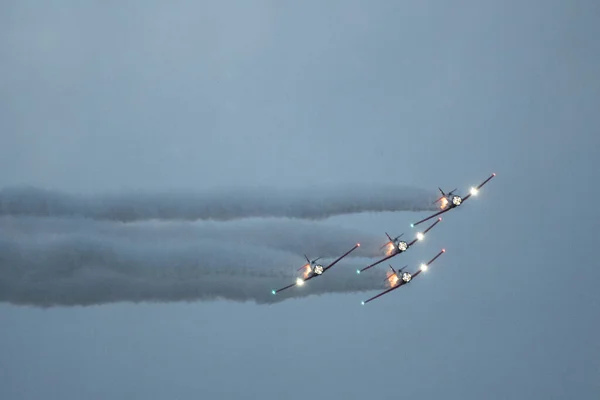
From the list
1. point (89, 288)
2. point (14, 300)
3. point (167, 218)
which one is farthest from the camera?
point (167, 218)

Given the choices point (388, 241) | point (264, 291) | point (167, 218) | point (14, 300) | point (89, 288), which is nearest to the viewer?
point (14, 300)

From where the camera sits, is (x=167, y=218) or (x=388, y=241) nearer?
(x=167, y=218)

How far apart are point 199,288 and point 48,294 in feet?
39.3

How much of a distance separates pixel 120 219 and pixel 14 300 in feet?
33.7

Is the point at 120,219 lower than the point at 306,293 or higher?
higher

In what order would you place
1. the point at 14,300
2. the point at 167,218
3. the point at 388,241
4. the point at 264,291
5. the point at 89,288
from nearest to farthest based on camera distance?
the point at 14,300 < the point at 89,288 < the point at 167,218 < the point at 264,291 < the point at 388,241

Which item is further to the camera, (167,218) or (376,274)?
(376,274)

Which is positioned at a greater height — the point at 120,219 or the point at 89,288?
the point at 120,219

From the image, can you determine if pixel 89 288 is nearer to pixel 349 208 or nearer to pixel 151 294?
pixel 151 294

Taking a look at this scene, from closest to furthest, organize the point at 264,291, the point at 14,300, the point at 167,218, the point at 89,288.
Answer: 1. the point at 14,300
2. the point at 89,288
3. the point at 167,218
4. the point at 264,291

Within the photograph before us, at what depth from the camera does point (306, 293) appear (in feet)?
234

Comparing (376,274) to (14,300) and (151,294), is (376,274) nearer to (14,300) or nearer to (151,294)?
(151,294)

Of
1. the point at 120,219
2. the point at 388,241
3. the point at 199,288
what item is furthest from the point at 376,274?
the point at 120,219

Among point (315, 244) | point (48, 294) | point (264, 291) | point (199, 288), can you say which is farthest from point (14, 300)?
point (315, 244)
